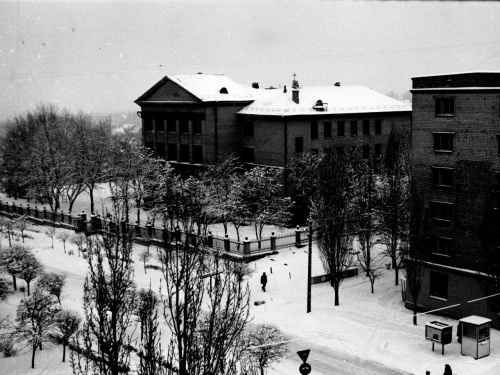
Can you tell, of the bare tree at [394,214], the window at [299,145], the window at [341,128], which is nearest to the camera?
the bare tree at [394,214]

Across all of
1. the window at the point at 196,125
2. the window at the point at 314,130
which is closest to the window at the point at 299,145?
the window at the point at 314,130

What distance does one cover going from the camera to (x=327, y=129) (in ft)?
174

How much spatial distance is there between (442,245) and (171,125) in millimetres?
32348

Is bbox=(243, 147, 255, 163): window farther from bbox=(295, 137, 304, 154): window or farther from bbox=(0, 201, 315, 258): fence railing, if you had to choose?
bbox=(0, 201, 315, 258): fence railing

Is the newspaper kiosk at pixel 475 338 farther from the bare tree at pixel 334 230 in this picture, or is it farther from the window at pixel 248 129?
the window at pixel 248 129

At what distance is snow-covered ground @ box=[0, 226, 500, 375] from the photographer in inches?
958

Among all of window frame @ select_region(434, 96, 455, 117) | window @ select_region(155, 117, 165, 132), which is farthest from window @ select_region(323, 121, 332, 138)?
window frame @ select_region(434, 96, 455, 117)

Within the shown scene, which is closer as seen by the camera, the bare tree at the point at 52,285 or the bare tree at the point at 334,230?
the bare tree at the point at 52,285

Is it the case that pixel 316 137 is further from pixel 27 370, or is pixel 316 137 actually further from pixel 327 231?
pixel 27 370

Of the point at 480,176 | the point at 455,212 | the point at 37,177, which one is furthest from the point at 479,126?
the point at 37,177

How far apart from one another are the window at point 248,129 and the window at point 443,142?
975 inches

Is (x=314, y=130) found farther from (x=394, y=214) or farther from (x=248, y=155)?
(x=394, y=214)

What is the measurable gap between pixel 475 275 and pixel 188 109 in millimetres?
31876

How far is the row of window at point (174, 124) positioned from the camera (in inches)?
2121
